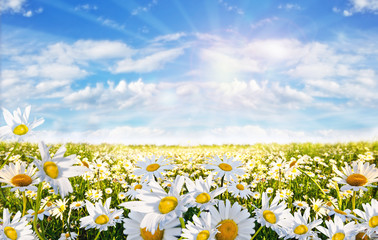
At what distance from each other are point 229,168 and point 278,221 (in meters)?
0.89

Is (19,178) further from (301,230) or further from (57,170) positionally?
(301,230)

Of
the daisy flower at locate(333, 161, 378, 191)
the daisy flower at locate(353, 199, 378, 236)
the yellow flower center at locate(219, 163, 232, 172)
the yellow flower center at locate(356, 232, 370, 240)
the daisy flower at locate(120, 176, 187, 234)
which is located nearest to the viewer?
the daisy flower at locate(120, 176, 187, 234)

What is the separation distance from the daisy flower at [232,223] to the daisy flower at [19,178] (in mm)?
1402

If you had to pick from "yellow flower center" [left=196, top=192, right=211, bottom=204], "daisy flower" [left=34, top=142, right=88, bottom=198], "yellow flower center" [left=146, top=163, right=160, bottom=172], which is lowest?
"yellow flower center" [left=196, top=192, right=211, bottom=204]

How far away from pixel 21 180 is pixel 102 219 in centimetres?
73

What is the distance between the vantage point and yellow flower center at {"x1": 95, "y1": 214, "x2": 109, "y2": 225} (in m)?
2.46

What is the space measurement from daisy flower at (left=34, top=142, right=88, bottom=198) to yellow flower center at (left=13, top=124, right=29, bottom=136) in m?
0.77

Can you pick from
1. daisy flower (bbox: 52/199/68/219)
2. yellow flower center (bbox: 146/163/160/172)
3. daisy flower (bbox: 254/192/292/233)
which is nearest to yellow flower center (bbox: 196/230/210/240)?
daisy flower (bbox: 254/192/292/233)

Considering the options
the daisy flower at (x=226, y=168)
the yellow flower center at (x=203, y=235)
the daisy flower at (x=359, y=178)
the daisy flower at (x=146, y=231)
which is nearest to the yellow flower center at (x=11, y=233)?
the daisy flower at (x=146, y=231)

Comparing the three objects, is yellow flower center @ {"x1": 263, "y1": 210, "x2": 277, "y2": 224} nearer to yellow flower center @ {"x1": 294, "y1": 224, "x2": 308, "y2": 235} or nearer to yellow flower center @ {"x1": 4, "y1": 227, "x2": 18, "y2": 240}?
yellow flower center @ {"x1": 294, "y1": 224, "x2": 308, "y2": 235}

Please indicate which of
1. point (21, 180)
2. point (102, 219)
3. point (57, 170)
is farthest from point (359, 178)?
point (21, 180)

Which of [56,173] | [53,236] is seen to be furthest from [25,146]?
[56,173]

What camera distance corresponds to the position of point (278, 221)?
2.15 meters

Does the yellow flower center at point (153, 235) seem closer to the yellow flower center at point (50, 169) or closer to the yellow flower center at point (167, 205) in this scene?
the yellow flower center at point (167, 205)
